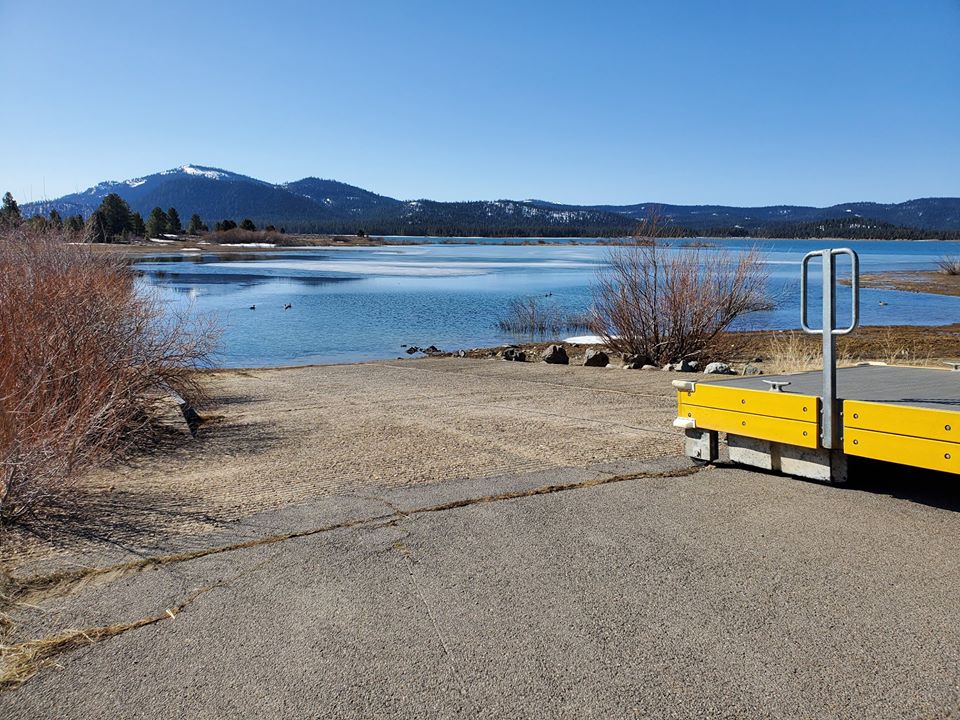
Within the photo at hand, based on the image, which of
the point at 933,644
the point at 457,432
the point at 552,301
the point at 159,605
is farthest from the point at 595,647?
the point at 552,301

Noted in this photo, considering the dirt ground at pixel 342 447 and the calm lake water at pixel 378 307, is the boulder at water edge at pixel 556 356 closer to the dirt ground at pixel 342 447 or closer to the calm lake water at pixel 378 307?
the calm lake water at pixel 378 307

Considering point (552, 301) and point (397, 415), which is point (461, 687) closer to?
point (397, 415)

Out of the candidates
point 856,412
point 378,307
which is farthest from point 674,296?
point 378,307

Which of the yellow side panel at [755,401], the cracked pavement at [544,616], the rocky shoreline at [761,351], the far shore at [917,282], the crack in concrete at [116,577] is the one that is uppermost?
the yellow side panel at [755,401]

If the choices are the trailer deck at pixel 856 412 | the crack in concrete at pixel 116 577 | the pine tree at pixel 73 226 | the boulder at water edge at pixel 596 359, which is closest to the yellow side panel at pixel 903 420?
the trailer deck at pixel 856 412

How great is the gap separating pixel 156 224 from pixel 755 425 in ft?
401

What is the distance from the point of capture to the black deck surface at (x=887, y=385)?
5.09 m

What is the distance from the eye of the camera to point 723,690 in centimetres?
301

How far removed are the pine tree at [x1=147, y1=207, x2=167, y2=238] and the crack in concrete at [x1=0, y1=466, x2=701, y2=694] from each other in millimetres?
114303

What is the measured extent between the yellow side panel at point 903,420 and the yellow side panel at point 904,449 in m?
0.03

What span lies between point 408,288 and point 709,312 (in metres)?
29.1

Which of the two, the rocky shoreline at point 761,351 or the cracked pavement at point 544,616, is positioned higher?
the cracked pavement at point 544,616

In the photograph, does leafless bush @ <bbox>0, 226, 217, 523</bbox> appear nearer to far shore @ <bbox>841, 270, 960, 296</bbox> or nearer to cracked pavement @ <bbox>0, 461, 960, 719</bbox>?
cracked pavement @ <bbox>0, 461, 960, 719</bbox>

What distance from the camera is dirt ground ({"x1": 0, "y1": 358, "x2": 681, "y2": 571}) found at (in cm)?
505
